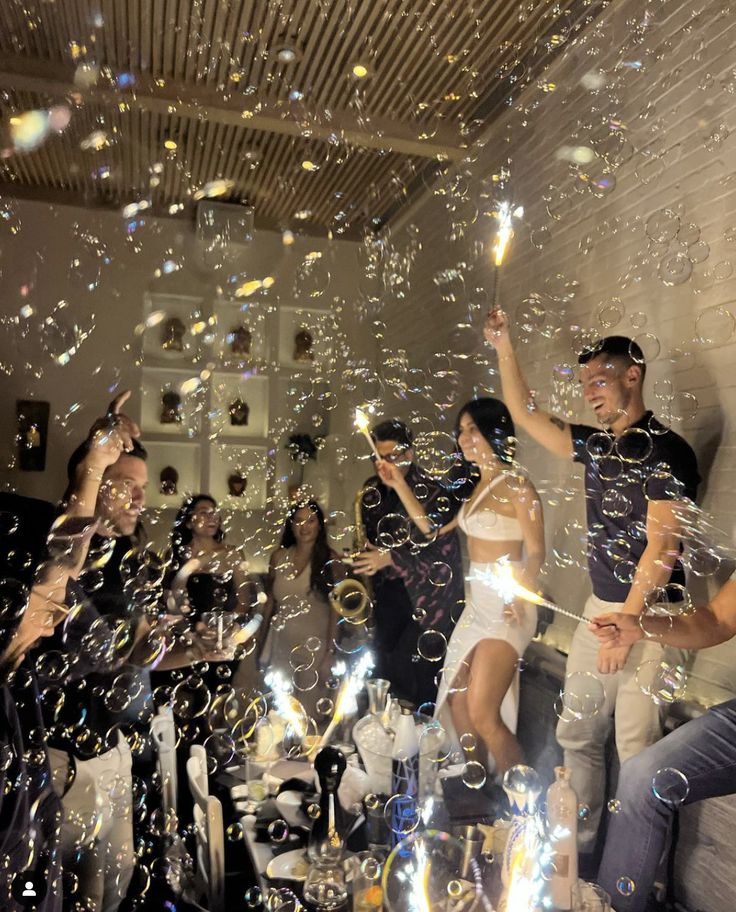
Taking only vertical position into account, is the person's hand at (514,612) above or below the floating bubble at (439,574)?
below

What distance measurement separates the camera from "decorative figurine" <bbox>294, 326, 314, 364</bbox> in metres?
1.76

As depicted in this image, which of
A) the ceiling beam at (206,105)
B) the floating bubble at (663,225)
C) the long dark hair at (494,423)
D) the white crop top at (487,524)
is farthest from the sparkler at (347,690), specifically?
the ceiling beam at (206,105)

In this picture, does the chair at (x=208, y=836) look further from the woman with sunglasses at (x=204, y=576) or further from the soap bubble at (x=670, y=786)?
the soap bubble at (x=670, y=786)

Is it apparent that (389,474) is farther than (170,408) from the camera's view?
Yes

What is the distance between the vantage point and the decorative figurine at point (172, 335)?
5.44 ft

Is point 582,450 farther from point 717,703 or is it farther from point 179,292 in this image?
point 179,292

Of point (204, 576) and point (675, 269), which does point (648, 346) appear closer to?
point (675, 269)

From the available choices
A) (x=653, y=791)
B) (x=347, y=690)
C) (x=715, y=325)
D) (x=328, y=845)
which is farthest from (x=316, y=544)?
(x=715, y=325)

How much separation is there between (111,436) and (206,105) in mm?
894

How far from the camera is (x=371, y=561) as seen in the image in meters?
1.73

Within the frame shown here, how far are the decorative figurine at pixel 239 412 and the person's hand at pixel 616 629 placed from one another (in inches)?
40.4

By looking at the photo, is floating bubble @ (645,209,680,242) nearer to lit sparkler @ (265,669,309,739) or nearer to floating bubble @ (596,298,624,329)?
floating bubble @ (596,298,624,329)

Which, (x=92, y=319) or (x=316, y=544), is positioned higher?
(x=92, y=319)

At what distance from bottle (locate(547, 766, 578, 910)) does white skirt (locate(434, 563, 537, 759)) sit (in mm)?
399
